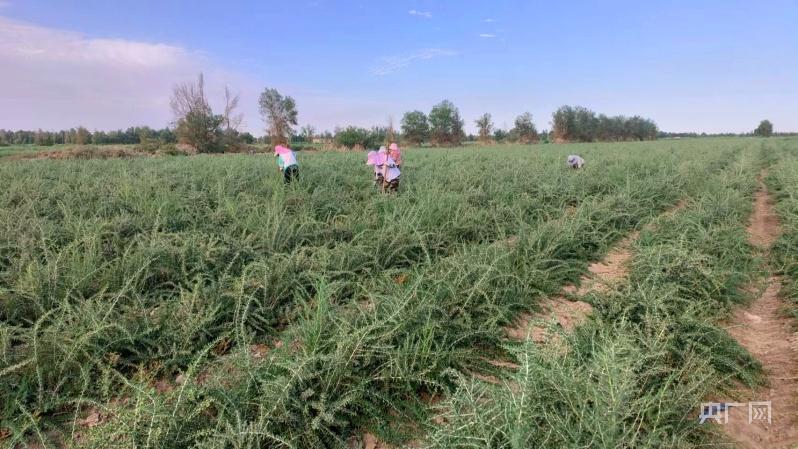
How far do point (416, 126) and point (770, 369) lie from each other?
191ft

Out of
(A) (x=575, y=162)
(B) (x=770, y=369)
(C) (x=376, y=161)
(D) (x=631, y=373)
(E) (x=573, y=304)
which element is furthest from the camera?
(A) (x=575, y=162)

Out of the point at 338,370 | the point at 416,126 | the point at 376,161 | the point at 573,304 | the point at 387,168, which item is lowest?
the point at 573,304

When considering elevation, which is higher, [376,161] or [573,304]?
[376,161]

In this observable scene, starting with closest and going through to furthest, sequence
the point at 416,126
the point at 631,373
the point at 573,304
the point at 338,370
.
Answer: the point at 631,373 → the point at 338,370 → the point at 573,304 → the point at 416,126

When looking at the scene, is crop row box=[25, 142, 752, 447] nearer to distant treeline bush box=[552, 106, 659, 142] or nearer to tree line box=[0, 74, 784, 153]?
tree line box=[0, 74, 784, 153]

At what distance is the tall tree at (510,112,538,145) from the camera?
209ft

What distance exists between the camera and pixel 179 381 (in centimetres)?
257

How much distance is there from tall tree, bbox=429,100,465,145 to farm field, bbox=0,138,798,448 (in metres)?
54.5

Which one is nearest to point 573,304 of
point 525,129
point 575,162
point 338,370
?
point 338,370

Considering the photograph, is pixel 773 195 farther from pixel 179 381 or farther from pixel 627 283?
pixel 179 381

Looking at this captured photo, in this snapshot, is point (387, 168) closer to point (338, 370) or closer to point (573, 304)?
point (573, 304)

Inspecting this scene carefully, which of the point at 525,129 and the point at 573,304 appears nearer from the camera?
the point at 573,304

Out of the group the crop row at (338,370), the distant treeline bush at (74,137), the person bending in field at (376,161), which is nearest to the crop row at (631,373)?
the crop row at (338,370)

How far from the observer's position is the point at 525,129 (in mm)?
65250
